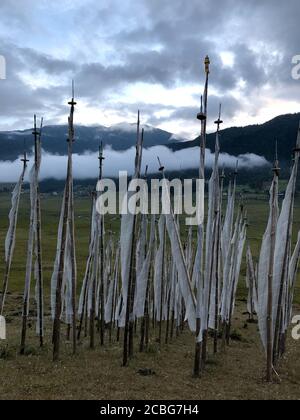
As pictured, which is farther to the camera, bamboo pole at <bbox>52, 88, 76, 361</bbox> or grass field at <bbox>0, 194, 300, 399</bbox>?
bamboo pole at <bbox>52, 88, 76, 361</bbox>

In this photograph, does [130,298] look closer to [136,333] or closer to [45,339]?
[45,339]

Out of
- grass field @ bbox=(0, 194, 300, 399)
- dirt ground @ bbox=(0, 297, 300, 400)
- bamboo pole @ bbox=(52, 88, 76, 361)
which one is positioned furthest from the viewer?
bamboo pole @ bbox=(52, 88, 76, 361)

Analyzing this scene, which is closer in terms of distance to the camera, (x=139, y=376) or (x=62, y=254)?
(x=139, y=376)

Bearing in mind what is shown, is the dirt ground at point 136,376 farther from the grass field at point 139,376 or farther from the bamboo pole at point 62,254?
the bamboo pole at point 62,254

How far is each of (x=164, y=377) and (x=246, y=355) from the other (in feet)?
28.7

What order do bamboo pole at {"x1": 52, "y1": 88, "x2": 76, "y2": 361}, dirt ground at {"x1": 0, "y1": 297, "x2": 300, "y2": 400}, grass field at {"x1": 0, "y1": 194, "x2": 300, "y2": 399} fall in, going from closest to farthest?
dirt ground at {"x1": 0, "y1": 297, "x2": 300, "y2": 400} → grass field at {"x1": 0, "y1": 194, "x2": 300, "y2": 399} → bamboo pole at {"x1": 52, "y1": 88, "x2": 76, "y2": 361}

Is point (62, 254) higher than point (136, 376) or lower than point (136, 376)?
higher

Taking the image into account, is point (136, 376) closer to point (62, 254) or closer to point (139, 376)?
point (139, 376)

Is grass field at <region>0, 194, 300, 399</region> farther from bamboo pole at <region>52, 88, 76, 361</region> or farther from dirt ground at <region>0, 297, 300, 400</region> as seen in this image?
bamboo pole at <region>52, 88, 76, 361</region>

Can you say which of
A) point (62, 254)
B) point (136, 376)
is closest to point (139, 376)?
point (136, 376)

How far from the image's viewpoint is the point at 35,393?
53.0 feet

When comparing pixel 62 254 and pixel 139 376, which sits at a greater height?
pixel 62 254

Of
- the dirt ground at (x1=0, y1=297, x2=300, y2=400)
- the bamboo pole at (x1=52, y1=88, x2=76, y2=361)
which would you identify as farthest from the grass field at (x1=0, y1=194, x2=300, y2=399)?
the bamboo pole at (x1=52, y1=88, x2=76, y2=361)
